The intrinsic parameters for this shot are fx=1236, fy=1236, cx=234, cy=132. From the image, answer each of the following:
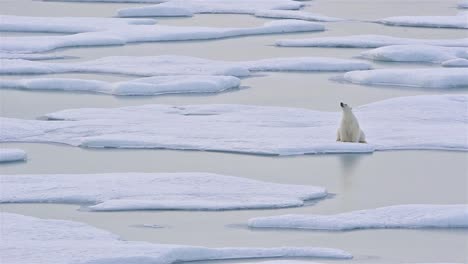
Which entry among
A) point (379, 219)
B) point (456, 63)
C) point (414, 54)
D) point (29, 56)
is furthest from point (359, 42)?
point (379, 219)

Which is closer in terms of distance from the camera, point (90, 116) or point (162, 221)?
point (162, 221)

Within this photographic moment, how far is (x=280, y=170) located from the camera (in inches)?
317

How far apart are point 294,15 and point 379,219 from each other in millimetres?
10627

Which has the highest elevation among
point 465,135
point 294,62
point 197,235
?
point 294,62

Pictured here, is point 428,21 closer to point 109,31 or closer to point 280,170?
point 109,31

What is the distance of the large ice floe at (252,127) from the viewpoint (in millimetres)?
8844

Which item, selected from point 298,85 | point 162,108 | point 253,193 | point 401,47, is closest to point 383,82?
point 298,85

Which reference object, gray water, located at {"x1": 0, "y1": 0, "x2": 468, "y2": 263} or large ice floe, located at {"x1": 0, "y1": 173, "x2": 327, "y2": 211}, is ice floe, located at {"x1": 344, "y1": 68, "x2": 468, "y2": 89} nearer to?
gray water, located at {"x1": 0, "y1": 0, "x2": 468, "y2": 263}

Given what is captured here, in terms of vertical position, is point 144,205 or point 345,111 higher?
point 345,111

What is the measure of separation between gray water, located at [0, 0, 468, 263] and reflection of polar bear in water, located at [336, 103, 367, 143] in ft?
0.94

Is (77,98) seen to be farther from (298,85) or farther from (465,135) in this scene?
(465,135)

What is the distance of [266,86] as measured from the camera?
11.8m

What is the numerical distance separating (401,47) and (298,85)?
2.21 m

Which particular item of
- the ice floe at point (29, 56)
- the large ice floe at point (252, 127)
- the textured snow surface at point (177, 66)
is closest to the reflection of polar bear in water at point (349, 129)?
the large ice floe at point (252, 127)
